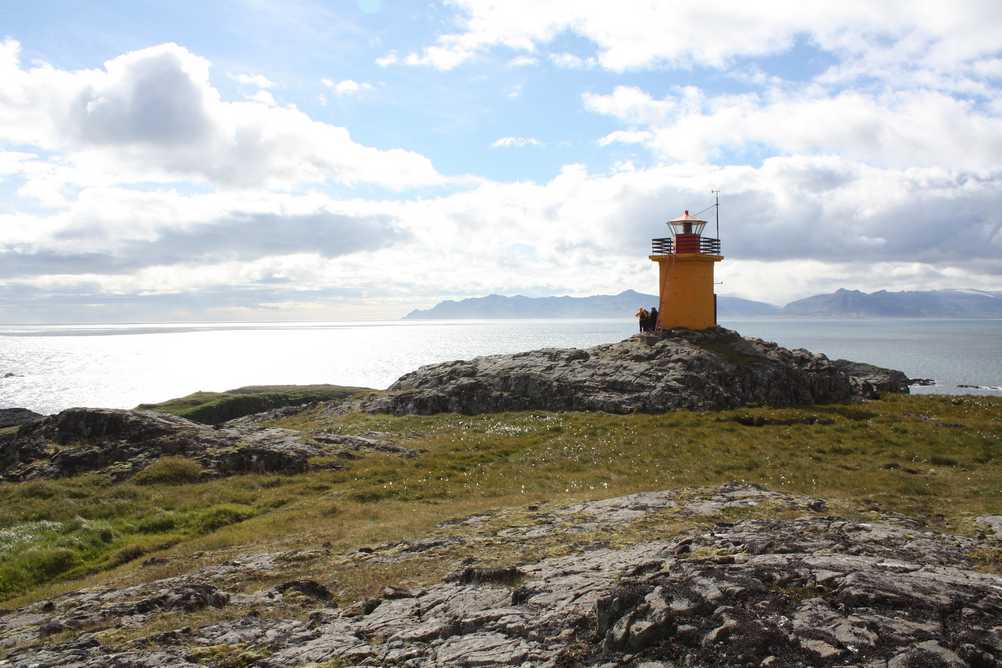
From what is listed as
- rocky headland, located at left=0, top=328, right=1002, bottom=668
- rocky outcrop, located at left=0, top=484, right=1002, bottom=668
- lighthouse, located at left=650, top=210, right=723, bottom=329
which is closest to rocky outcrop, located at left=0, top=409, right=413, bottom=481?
rocky headland, located at left=0, top=328, right=1002, bottom=668

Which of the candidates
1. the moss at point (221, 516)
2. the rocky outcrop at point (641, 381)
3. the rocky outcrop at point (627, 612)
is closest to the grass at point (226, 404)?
the rocky outcrop at point (641, 381)

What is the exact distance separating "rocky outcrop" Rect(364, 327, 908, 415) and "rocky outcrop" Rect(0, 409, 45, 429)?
54.8 m

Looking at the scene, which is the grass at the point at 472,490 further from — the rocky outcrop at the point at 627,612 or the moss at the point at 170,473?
the rocky outcrop at the point at 627,612

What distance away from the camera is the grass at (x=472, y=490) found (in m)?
15.9

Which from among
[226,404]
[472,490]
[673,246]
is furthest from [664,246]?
[226,404]

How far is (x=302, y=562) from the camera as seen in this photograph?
47.8 feet

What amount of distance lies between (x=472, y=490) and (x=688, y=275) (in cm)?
3051

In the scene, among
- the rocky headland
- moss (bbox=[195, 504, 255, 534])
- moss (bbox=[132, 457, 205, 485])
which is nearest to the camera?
the rocky headland

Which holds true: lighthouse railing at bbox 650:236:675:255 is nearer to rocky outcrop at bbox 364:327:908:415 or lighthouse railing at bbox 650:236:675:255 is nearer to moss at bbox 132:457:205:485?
rocky outcrop at bbox 364:327:908:415

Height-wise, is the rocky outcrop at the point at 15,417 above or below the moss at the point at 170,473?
below

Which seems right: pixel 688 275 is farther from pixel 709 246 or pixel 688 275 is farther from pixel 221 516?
pixel 221 516

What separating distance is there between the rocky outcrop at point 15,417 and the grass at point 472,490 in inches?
2494

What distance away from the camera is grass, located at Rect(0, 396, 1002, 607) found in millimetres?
15891

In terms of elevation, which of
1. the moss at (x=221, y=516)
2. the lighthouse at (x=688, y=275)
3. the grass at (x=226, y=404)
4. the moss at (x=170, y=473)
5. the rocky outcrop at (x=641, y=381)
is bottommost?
the grass at (x=226, y=404)
